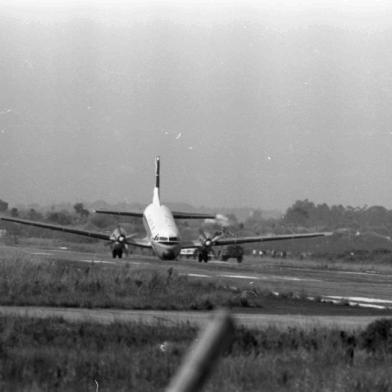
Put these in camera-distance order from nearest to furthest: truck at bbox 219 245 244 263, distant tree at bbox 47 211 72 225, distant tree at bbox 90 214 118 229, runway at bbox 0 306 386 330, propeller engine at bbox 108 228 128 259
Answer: runway at bbox 0 306 386 330
propeller engine at bbox 108 228 128 259
truck at bbox 219 245 244 263
distant tree at bbox 47 211 72 225
distant tree at bbox 90 214 118 229

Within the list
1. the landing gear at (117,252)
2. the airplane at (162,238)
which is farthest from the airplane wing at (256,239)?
the landing gear at (117,252)

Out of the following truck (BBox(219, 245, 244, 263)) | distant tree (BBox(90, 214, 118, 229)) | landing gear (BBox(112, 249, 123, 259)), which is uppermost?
distant tree (BBox(90, 214, 118, 229))

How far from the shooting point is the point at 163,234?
61.3m

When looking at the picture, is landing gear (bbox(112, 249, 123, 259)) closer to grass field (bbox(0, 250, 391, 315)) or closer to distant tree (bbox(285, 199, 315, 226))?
grass field (bbox(0, 250, 391, 315))

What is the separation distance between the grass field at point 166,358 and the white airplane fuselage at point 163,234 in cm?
4379

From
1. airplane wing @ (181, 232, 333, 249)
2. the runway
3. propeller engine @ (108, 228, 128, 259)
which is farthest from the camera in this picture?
airplane wing @ (181, 232, 333, 249)

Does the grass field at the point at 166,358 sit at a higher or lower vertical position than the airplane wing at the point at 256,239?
higher

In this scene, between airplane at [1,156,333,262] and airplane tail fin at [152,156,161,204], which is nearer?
airplane at [1,156,333,262]

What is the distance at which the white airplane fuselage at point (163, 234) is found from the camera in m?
61.1

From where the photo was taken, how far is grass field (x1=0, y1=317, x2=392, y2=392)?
10.2 m

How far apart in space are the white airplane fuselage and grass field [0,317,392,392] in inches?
1724

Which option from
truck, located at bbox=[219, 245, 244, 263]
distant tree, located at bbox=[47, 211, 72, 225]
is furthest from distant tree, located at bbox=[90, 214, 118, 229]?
truck, located at bbox=[219, 245, 244, 263]

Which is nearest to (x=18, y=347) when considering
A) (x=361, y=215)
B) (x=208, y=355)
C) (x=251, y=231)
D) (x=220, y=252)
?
(x=208, y=355)

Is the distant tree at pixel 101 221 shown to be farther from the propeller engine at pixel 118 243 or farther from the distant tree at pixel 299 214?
the propeller engine at pixel 118 243
